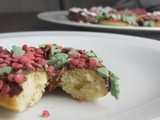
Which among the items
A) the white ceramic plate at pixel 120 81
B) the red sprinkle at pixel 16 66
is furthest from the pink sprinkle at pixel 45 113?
the red sprinkle at pixel 16 66

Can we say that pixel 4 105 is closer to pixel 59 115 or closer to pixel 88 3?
pixel 59 115

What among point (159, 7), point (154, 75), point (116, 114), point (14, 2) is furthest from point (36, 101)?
point (14, 2)

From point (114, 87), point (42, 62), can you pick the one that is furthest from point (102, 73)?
point (42, 62)

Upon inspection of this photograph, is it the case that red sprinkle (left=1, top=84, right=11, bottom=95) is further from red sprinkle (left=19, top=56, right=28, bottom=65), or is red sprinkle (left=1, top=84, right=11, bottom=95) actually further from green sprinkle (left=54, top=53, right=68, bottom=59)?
green sprinkle (left=54, top=53, right=68, bottom=59)

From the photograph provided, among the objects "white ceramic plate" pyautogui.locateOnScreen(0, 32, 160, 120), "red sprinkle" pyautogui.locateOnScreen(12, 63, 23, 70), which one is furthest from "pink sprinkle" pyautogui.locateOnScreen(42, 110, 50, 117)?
"red sprinkle" pyautogui.locateOnScreen(12, 63, 23, 70)

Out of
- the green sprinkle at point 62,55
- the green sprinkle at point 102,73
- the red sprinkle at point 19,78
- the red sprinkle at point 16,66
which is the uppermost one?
the red sprinkle at point 16,66

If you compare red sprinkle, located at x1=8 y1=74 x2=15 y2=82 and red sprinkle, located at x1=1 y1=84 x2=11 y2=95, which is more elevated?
red sprinkle, located at x1=8 y1=74 x2=15 y2=82

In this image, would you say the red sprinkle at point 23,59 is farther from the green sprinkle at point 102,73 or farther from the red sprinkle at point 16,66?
the green sprinkle at point 102,73

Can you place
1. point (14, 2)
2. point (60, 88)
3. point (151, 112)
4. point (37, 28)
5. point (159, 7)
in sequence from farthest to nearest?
point (14, 2), point (159, 7), point (37, 28), point (60, 88), point (151, 112)
